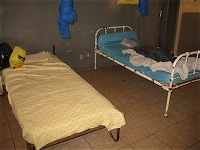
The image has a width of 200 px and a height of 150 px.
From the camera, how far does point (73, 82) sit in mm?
2801

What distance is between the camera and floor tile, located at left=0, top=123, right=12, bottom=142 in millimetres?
2562

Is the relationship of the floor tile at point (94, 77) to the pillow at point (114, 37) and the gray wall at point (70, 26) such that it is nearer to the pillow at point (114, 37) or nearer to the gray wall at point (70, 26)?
the gray wall at point (70, 26)

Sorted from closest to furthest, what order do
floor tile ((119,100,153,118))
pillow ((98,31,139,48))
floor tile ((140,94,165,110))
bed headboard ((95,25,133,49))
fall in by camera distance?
floor tile ((119,100,153,118)), floor tile ((140,94,165,110)), pillow ((98,31,139,48)), bed headboard ((95,25,133,49))

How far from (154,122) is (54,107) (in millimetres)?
1580

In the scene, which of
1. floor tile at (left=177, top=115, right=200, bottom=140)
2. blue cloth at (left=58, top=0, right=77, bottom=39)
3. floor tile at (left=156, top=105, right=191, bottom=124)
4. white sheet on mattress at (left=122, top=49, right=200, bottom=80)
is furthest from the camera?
blue cloth at (left=58, top=0, right=77, bottom=39)

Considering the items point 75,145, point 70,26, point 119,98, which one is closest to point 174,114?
point 119,98

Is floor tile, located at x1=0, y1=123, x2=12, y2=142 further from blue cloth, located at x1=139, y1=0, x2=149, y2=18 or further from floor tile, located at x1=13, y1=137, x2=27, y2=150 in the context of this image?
blue cloth, located at x1=139, y1=0, x2=149, y2=18

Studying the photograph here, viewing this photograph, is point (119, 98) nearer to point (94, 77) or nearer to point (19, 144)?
point (94, 77)

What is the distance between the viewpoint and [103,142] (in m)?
2.55

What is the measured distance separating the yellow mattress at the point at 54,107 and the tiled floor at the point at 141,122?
0.46 m

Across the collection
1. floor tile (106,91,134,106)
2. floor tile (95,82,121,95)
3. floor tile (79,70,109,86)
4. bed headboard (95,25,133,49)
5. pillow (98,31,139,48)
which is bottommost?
floor tile (106,91,134,106)

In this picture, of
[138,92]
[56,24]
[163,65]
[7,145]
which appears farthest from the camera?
[56,24]

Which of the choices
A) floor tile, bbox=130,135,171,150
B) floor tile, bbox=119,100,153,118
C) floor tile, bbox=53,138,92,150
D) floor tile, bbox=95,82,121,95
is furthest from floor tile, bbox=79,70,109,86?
floor tile, bbox=130,135,171,150

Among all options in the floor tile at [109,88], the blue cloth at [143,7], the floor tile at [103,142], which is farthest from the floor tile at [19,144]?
the blue cloth at [143,7]
